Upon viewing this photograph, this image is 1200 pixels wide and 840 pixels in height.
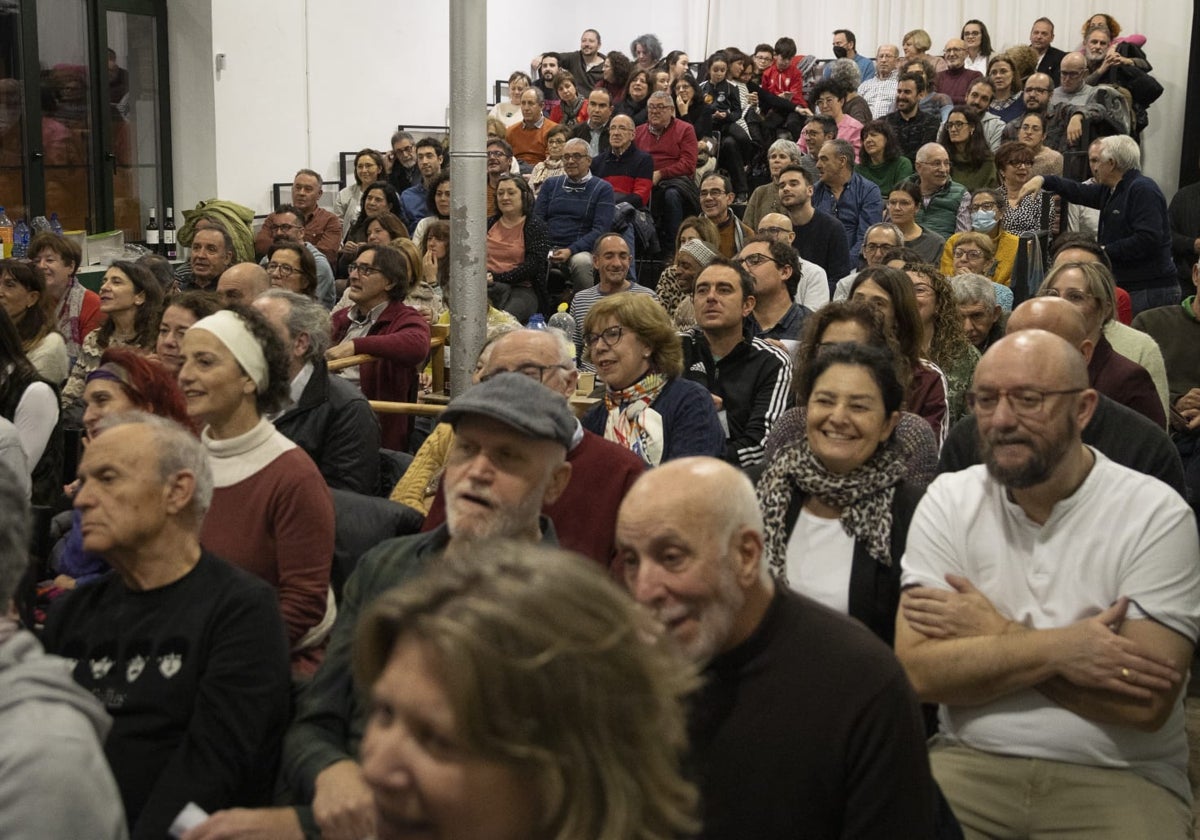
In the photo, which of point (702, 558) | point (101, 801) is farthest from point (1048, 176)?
point (101, 801)

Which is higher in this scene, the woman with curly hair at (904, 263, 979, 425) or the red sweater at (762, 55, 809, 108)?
the red sweater at (762, 55, 809, 108)

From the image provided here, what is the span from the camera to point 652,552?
1838 millimetres

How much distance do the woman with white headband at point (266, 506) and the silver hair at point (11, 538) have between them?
831 millimetres

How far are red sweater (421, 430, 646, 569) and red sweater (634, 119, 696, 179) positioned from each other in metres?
6.67

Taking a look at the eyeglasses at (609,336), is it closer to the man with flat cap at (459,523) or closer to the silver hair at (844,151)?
the man with flat cap at (459,523)

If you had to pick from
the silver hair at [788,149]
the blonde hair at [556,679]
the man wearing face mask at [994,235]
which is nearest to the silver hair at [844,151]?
the silver hair at [788,149]

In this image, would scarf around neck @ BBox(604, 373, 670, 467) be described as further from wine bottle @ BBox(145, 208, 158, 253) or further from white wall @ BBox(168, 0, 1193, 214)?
white wall @ BBox(168, 0, 1193, 214)

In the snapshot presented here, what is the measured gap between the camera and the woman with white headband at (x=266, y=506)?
2.83 m

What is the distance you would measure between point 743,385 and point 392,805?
332 cm

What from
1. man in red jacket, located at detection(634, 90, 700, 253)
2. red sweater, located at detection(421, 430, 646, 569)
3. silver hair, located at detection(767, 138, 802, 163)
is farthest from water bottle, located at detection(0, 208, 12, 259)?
red sweater, located at detection(421, 430, 646, 569)

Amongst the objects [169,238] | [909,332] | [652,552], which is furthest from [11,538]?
[169,238]

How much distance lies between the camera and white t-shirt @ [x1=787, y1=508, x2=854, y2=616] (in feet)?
8.90

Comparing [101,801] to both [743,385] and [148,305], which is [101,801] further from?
[148,305]

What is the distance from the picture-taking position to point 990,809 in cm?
239
